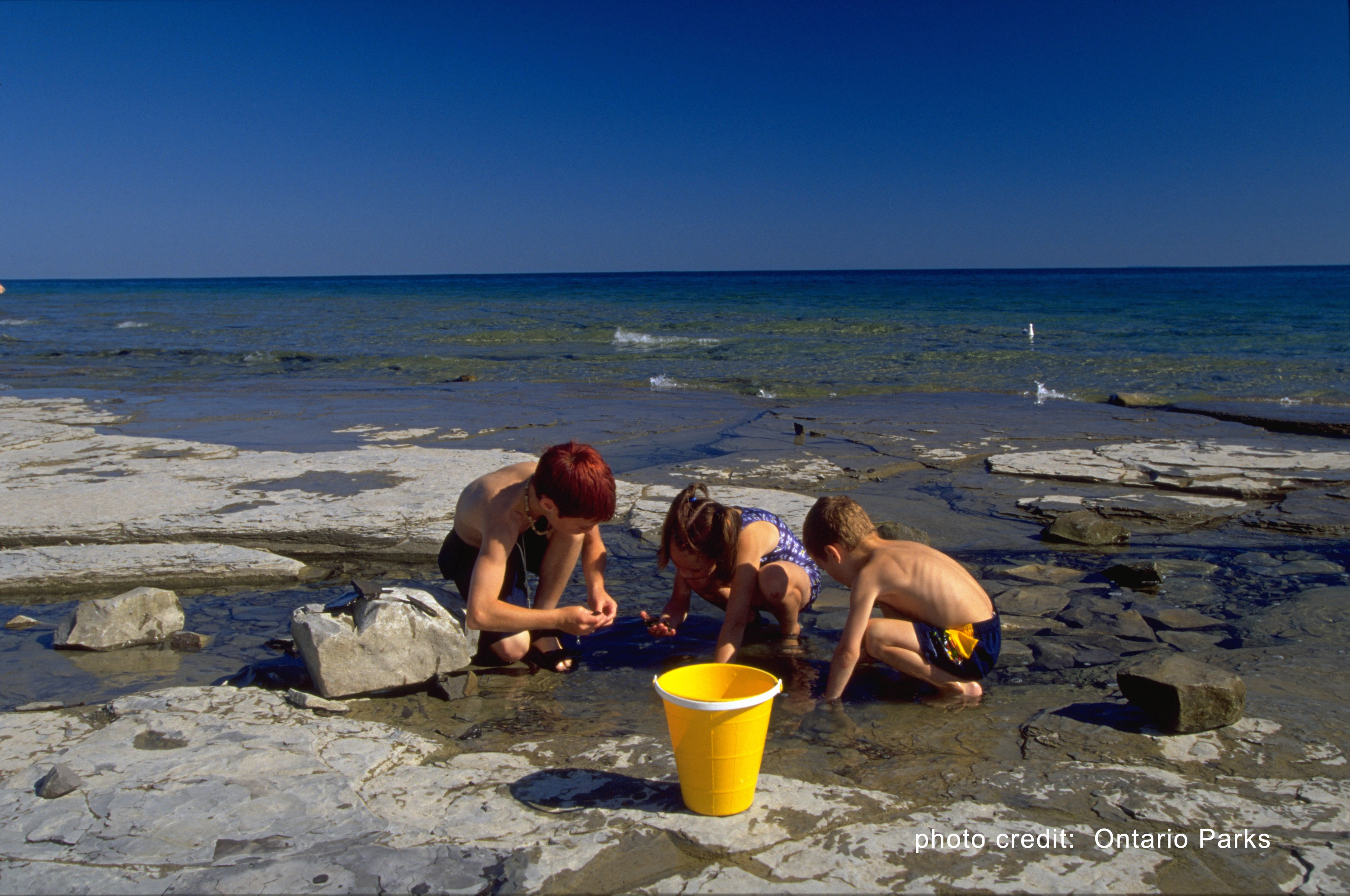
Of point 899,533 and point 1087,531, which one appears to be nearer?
point 899,533

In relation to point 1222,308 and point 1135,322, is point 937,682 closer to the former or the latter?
point 1135,322

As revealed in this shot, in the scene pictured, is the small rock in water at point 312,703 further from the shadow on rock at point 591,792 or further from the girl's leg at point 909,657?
the girl's leg at point 909,657

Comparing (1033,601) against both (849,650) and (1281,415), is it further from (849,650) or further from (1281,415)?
(1281,415)

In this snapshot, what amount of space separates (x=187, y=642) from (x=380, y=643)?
0.97 m

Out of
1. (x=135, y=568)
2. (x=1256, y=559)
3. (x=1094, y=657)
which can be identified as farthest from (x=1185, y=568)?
(x=135, y=568)

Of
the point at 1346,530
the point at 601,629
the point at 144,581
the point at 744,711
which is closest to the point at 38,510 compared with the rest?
→ the point at 144,581

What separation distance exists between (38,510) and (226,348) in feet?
45.7

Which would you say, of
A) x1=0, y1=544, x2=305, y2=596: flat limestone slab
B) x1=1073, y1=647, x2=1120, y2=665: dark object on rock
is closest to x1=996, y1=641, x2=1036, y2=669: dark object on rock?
x1=1073, y1=647, x2=1120, y2=665: dark object on rock

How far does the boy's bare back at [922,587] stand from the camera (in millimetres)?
3043

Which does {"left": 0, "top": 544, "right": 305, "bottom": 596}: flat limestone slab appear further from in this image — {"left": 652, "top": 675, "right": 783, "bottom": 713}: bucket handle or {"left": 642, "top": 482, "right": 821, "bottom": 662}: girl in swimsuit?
{"left": 652, "top": 675, "right": 783, "bottom": 713}: bucket handle

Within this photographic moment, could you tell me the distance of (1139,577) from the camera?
13.2 feet

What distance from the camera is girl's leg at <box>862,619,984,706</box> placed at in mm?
3006

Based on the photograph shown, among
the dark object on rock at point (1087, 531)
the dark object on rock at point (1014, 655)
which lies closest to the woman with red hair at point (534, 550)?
the dark object on rock at point (1014, 655)

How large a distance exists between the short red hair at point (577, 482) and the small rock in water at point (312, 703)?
91cm
